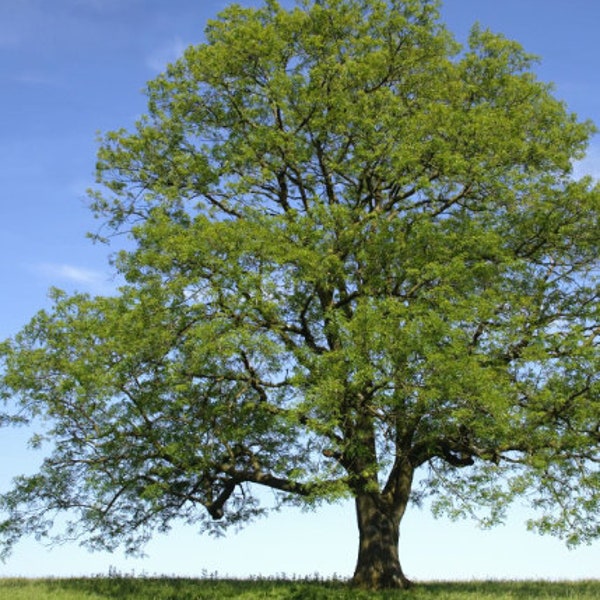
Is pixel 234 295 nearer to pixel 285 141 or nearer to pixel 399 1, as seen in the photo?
pixel 285 141

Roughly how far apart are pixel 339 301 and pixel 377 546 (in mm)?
8254

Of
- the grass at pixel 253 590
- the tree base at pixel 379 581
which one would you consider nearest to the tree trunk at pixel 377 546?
the tree base at pixel 379 581

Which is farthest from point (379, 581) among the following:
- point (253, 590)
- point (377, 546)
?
point (253, 590)

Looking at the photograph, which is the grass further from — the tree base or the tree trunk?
the tree trunk

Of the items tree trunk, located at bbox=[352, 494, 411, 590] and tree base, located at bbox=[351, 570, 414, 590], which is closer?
Result: tree base, located at bbox=[351, 570, 414, 590]

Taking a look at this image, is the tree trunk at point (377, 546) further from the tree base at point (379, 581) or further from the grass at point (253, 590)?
the grass at point (253, 590)

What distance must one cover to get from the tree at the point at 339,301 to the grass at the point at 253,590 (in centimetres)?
164

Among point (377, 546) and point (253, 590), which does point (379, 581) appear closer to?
point (377, 546)

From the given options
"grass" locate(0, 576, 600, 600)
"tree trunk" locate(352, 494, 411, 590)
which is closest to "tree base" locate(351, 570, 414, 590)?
"tree trunk" locate(352, 494, 411, 590)

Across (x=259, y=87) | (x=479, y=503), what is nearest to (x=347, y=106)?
(x=259, y=87)

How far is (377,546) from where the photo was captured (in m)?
22.9

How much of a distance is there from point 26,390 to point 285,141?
1219cm

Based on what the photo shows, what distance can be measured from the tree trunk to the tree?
81 mm

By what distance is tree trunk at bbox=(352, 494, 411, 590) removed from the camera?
22516mm
